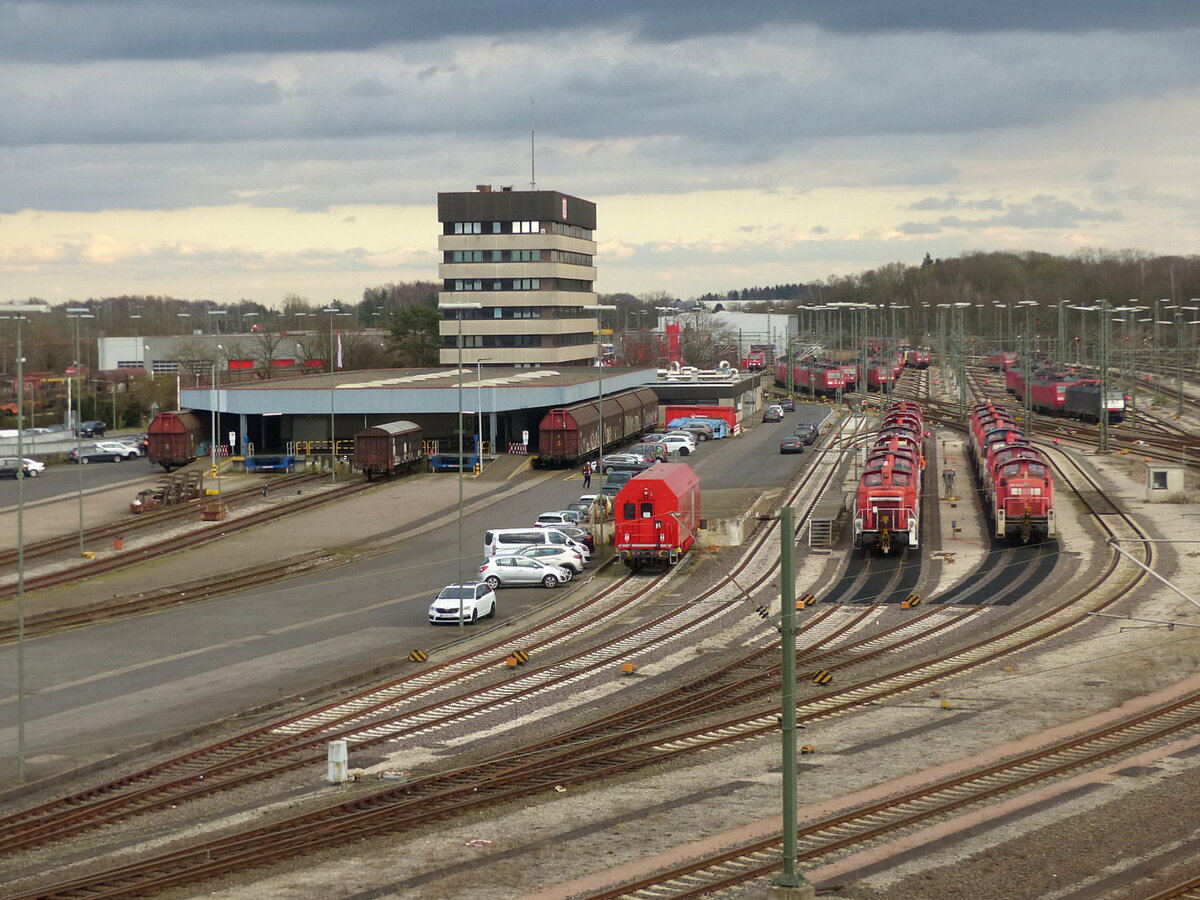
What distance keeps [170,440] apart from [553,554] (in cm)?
3822

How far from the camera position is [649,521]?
50.6 meters

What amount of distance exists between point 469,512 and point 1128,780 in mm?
44614

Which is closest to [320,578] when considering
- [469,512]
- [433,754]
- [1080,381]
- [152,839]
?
[469,512]

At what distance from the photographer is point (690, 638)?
40.2 m

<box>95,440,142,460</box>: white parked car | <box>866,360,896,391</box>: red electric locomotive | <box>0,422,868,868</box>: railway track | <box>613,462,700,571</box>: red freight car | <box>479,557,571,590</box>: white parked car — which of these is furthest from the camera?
<box>866,360,896,391</box>: red electric locomotive

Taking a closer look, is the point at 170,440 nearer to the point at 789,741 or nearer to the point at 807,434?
the point at 807,434

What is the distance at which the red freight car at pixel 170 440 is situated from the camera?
79938 mm

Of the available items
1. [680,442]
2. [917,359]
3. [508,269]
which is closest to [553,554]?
[680,442]

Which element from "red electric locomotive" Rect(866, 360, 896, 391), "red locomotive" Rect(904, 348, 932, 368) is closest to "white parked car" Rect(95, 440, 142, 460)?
"red electric locomotive" Rect(866, 360, 896, 391)

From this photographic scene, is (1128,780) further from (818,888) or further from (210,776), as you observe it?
(210,776)

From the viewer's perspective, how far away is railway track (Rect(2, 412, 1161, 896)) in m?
21.5

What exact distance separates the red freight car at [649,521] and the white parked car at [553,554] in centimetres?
176

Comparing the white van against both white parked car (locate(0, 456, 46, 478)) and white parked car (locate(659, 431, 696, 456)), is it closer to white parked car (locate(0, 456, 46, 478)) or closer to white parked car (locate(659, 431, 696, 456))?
white parked car (locate(659, 431, 696, 456))

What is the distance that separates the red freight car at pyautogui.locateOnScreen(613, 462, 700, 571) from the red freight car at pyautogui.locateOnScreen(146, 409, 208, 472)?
127 ft
